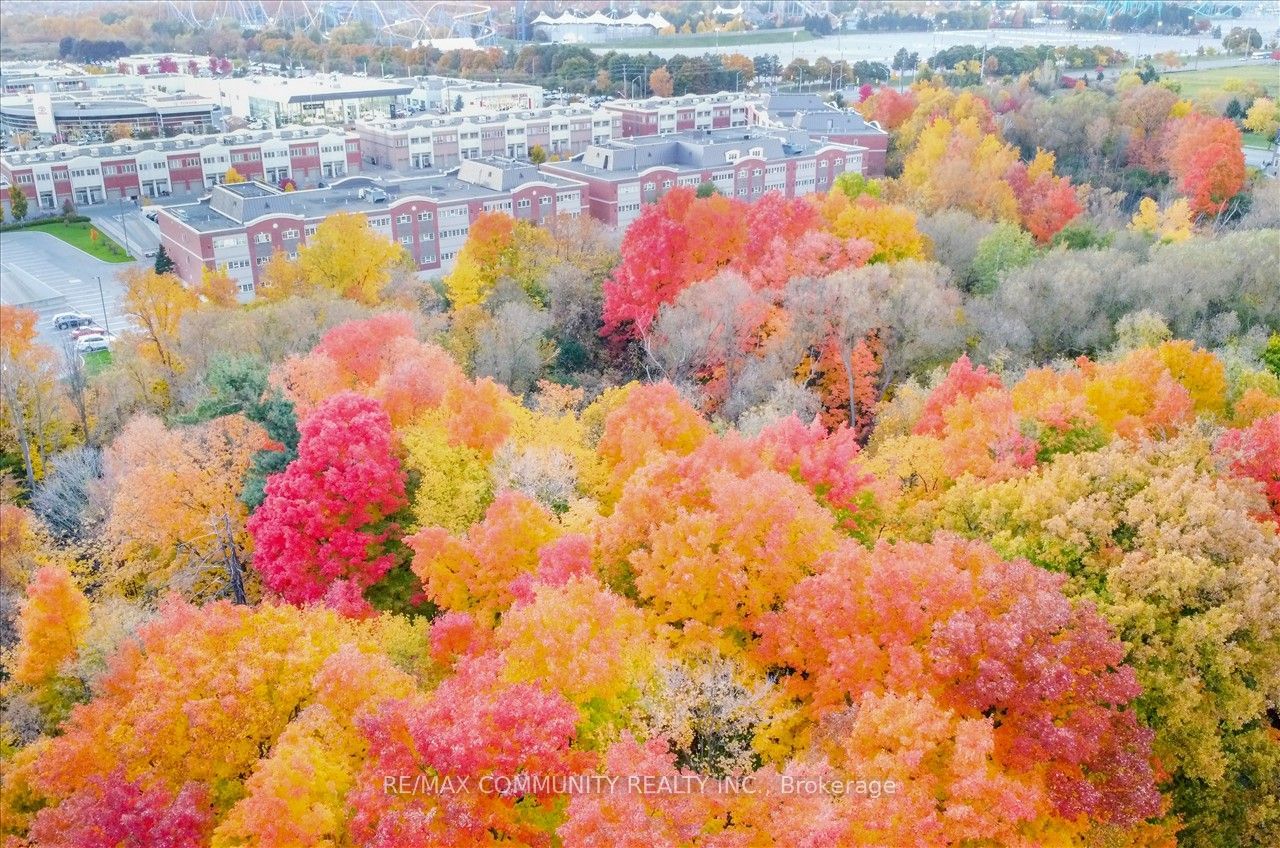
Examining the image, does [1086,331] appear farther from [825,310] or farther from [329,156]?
[329,156]

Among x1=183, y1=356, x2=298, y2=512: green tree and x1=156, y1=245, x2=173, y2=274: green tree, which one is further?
x1=156, y1=245, x2=173, y2=274: green tree

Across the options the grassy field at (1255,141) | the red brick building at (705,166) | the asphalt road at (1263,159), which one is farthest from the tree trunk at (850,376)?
the grassy field at (1255,141)

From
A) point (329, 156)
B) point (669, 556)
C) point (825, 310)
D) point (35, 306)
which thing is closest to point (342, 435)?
point (669, 556)

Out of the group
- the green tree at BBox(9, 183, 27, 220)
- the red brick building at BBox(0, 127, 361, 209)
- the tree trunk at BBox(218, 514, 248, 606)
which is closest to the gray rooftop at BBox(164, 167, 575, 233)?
the red brick building at BBox(0, 127, 361, 209)

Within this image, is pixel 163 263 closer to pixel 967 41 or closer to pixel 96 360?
pixel 96 360

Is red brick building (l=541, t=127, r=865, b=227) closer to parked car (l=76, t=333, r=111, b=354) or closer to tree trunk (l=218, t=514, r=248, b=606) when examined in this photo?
parked car (l=76, t=333, r=111, b=354)

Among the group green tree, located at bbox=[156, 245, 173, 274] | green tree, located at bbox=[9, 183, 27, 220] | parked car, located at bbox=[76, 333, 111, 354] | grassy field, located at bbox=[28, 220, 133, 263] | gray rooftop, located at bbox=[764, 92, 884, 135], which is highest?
gray rooftop, located at bbox=[764, 92, 884, 135]

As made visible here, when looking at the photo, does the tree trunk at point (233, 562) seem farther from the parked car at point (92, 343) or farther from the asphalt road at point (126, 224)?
the asphalt road at point (126, 224)
